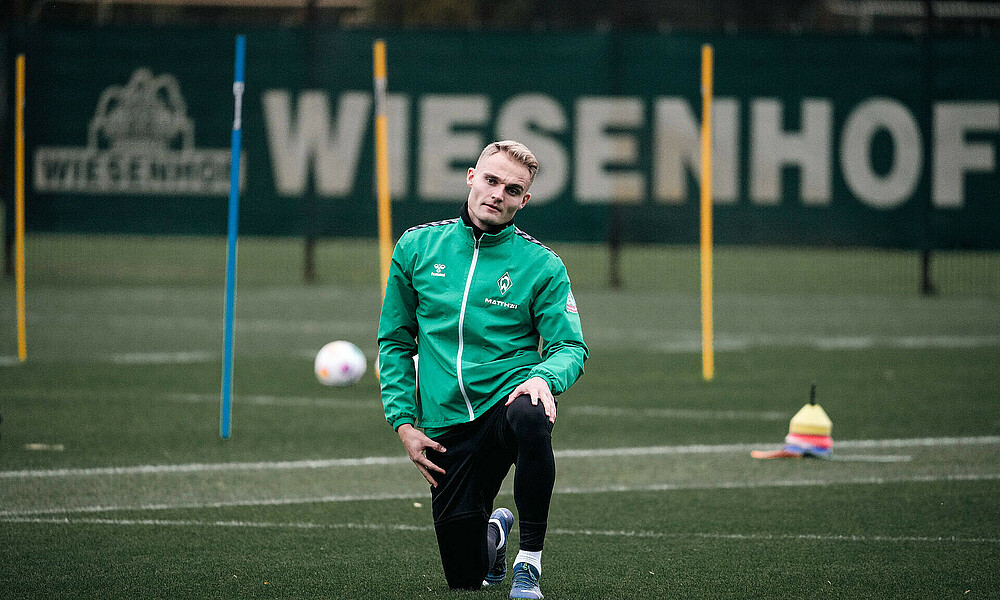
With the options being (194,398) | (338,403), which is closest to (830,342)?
(338,403)

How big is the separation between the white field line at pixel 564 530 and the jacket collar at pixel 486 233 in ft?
5.46

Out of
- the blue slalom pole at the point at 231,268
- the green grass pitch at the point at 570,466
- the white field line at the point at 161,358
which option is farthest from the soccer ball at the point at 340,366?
the white field line at the point at 161,358

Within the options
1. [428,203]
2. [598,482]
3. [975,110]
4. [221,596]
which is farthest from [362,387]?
[975,110]

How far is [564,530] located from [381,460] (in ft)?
5.96

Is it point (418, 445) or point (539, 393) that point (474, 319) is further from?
point (418, 445)

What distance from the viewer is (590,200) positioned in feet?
57.3

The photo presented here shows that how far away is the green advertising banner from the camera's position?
55.9 ft

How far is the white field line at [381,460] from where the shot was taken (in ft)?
23.0

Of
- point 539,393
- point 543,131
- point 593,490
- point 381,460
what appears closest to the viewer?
point 539,393

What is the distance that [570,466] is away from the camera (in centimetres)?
732

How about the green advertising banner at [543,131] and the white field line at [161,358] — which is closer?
the white field line at [161,358]

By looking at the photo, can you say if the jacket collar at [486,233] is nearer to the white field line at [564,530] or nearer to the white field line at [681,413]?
the white field line at [564,530]

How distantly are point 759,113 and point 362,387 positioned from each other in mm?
8875

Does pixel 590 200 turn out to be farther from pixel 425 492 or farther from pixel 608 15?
pixel 608 15
